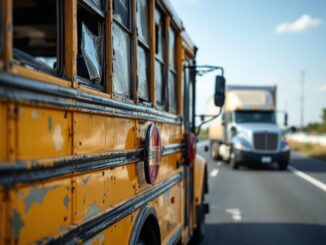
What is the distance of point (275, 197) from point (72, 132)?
9.38 meters

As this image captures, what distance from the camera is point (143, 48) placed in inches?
139

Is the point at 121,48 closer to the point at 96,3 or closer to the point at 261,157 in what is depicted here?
A: the point at 96,3

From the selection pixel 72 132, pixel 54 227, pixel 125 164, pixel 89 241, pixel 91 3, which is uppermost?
pixel 91 3

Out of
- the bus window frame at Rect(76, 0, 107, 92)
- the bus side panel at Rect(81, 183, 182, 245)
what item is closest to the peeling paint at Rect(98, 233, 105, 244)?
the bus side panel at Rect(81, 183, 182, 245)

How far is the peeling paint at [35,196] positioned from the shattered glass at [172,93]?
297 centimetres

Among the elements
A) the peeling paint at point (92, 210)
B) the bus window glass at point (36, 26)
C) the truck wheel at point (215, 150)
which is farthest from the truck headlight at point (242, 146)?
the peeling paint at point (92, 210)

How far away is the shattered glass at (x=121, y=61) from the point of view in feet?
9.20

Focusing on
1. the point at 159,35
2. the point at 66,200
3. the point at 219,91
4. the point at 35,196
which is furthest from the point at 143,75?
the point at 219,91

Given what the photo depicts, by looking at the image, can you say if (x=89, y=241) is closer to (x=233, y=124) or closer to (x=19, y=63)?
(x=19, y=63)

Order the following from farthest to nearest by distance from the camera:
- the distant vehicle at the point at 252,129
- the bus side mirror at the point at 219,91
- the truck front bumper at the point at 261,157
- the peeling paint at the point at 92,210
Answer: the distant vehicle at the point at 252,129, the truck front bumper at the point at 261,157, the bus side mirror at the point at 219,91, the peeling paint at the point at 92,210

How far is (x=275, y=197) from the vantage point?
1078 centimetres

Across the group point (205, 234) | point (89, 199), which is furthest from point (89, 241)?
point (205, 234)

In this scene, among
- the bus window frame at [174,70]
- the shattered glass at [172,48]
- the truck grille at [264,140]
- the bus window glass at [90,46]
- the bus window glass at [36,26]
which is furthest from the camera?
the truck grille at [264,140]

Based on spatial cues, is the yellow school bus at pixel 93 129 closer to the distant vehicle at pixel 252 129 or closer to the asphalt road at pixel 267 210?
the asphalt road at pixel 267 210
